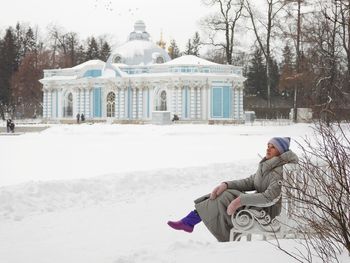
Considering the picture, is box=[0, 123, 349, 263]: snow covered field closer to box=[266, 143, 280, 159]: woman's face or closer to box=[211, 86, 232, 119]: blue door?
box=[266, 143, 280, 159]: woman's face

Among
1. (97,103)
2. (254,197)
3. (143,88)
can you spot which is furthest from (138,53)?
(254,197)

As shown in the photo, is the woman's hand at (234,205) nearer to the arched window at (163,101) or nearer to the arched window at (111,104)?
the arched window at (163,101)

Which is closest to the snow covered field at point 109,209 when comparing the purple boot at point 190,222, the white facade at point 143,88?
the purple boot at point 190,222

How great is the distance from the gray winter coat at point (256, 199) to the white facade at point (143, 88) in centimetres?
3440

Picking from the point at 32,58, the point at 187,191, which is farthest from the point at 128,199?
the point at 32,58

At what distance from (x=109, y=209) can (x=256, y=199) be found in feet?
12.4

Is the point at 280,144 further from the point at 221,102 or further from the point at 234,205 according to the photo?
the point at 221,102

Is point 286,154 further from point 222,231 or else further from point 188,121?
point 188,121

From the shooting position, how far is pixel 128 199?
32.3 ft

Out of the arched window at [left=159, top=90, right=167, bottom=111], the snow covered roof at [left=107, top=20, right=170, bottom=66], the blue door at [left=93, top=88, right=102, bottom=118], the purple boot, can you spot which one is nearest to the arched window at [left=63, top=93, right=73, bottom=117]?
the blue door at [left=93, top=88, right=102, bottom=118]

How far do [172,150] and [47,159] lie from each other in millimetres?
5225

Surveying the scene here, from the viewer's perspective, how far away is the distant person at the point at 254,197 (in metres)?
5.61

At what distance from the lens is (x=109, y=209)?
8.93 meters

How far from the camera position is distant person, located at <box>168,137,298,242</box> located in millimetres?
5613
